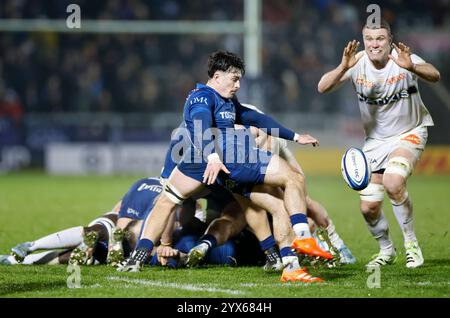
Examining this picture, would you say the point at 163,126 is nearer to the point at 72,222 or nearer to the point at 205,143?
the point at 72,222

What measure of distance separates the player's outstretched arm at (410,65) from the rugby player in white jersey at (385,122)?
192mm

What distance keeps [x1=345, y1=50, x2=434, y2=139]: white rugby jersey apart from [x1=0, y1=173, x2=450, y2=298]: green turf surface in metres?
1.31

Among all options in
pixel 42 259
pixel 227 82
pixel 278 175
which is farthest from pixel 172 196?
pixel 42 259

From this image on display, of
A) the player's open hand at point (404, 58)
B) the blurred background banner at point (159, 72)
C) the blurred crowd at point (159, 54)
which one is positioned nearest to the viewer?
the player's open hand at point (404, 58)

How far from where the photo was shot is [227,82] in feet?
24.5

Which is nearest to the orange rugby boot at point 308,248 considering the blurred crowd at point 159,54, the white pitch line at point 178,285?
the white pitch line at point 178,285

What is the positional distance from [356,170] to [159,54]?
50.7 ft

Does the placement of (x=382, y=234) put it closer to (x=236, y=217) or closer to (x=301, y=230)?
(x=236, y=217)

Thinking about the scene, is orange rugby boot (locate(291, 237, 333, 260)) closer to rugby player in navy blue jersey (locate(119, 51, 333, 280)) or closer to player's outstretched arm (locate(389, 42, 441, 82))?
rugby player in navy blue jersey (locate(119, 51, 333, 280))

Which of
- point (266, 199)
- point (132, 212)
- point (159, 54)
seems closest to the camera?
point (266, 199)

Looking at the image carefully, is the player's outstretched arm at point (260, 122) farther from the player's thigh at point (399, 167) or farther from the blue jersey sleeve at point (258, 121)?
the player's thigh at point (399, 167)

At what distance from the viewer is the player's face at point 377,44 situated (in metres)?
7.83

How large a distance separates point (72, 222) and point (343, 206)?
15.2 feet

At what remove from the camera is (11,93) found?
70.2 ft
